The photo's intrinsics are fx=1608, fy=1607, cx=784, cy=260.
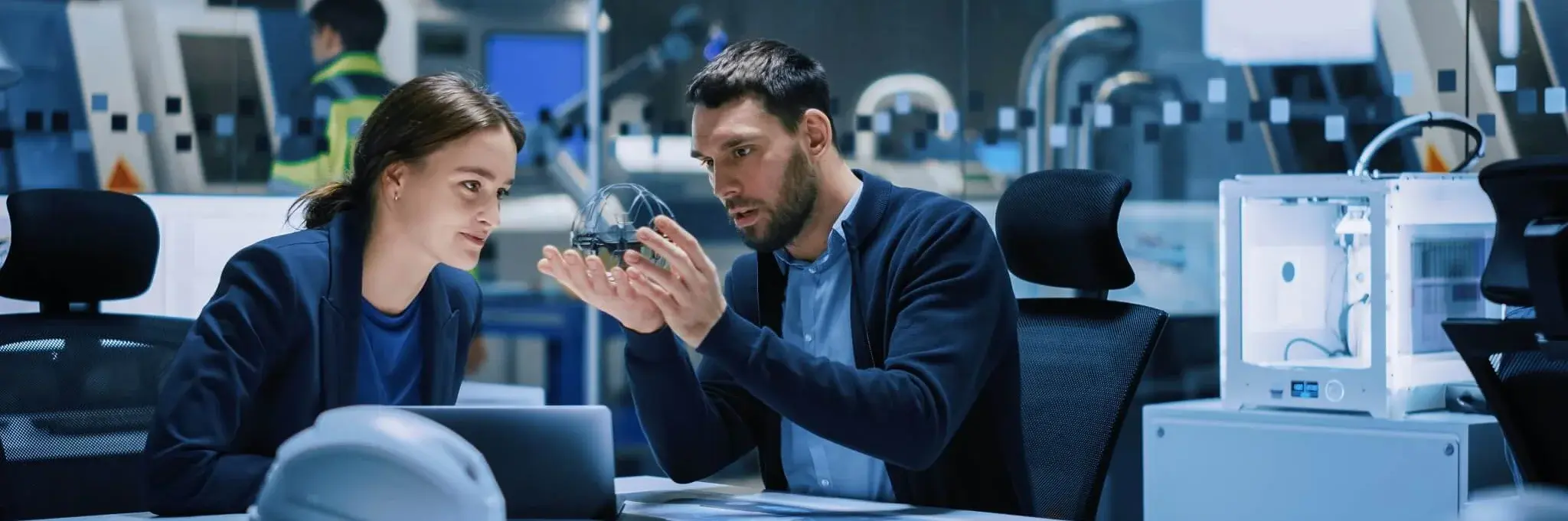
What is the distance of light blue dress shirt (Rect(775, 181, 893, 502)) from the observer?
1.95 m

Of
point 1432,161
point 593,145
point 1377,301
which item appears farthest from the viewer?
point 593,145

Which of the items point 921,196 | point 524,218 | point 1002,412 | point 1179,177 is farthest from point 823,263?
point 524,218

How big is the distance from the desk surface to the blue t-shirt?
0.30 m

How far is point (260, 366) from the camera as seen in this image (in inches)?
71.9

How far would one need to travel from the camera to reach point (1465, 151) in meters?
3.22

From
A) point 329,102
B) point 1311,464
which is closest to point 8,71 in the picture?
point 329,102

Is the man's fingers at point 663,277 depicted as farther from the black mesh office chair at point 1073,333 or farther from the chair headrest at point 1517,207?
the chair headrest at point 1517,207

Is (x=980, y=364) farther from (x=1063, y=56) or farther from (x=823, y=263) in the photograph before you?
(x=1063, y=56)

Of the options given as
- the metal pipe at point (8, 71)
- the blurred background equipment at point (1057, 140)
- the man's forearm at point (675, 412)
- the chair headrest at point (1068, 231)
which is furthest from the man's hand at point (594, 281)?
the metal pipe at point (8, 71)

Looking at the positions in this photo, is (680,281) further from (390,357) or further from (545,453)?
(390,357)

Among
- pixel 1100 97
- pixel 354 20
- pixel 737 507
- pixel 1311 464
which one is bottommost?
pixel 1311 464

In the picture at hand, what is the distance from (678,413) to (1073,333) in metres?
0.66

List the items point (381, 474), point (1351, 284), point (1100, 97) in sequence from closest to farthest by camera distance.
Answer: point (381, 474) < point (1351, 284) < point (1100, 97)

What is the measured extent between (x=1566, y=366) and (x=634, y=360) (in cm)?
116
